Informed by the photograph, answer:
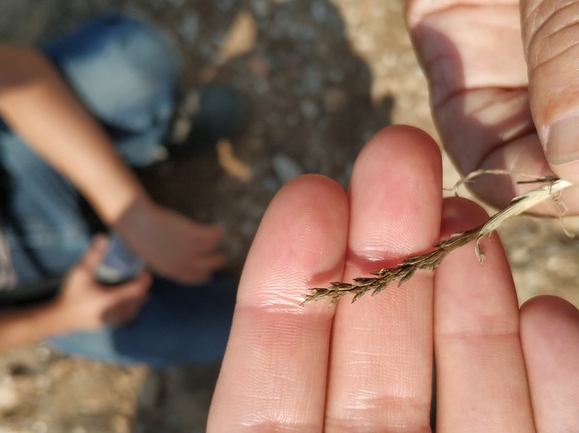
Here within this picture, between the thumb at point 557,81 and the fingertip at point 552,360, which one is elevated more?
the thumb at point 557,81

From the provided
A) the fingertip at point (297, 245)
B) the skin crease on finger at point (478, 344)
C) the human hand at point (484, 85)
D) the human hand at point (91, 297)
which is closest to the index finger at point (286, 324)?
the fingertip at point (297, 245)

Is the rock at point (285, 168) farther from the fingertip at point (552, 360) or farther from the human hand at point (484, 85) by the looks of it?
the fingertip at point (552, 360)

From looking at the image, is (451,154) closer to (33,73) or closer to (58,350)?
(33,73)

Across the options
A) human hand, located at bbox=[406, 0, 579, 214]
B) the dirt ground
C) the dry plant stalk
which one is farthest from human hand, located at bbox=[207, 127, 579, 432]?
the dirt ground

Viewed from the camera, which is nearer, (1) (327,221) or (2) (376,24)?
(1) (327,221)

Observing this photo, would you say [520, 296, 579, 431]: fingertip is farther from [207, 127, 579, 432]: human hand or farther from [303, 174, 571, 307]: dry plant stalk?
[303, 174, 571, 307]: dry plant stalk

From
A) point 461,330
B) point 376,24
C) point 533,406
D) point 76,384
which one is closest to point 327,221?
point 461,330

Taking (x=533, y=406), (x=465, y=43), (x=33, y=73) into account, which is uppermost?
(x=33, y=73)
